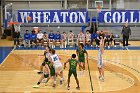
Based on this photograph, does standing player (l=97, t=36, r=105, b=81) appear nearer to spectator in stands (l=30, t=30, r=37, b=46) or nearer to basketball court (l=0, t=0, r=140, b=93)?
basketball court (l=0, t=0, r=140, b=93)

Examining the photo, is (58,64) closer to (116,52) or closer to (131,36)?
(116,52)

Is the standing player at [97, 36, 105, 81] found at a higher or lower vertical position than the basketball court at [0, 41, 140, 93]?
higher

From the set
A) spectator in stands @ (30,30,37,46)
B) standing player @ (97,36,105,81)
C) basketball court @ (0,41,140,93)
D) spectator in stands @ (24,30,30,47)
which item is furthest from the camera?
spectator in stands @ (30,30,37,46)

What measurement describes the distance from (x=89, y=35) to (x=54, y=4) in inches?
322

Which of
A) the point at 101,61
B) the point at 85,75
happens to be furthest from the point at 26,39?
the point at 101,61

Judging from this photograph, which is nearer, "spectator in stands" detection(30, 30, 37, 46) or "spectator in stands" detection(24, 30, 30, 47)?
"spectator in stands" detection(24, 30, 30, 47)

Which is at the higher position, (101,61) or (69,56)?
(101,61)

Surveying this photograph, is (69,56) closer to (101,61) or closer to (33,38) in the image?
(33,38)

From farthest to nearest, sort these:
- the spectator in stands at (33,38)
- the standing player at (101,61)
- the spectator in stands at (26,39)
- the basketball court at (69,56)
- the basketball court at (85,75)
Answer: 1. the spectator in stands at (33,38)
2. the spectator in stands at (26,39)
3. the standing player at (101,61)
4. the basketball court at (69,56)
5. the basketball court at (85,75)

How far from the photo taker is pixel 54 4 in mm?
34344

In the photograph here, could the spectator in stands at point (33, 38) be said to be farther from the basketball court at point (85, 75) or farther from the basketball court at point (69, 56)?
the basketball court at point (85, 75)

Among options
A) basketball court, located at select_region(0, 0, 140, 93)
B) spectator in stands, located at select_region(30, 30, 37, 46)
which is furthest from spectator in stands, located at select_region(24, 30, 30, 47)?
basketball court, located at select_region(0, 0, 140, 93)

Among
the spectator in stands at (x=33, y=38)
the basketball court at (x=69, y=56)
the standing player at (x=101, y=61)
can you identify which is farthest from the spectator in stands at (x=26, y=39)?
the standing player at (x=101, y=61)

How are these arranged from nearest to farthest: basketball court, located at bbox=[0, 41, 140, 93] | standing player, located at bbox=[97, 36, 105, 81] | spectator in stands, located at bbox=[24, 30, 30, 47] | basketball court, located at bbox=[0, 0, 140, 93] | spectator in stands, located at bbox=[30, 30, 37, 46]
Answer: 1. basketball court, located at bbox=[0, 41, 140, 93]
2. basketball court, located at bbox=[0, 0, 140, 93]
3. standing player, located at bbox=[97, 36, 105, 81]
4. spectator in stands, located at bbox=[24, 30, 30, 47]
5. spectator in stands, located at bbox=[30, 30, 37, 46]
